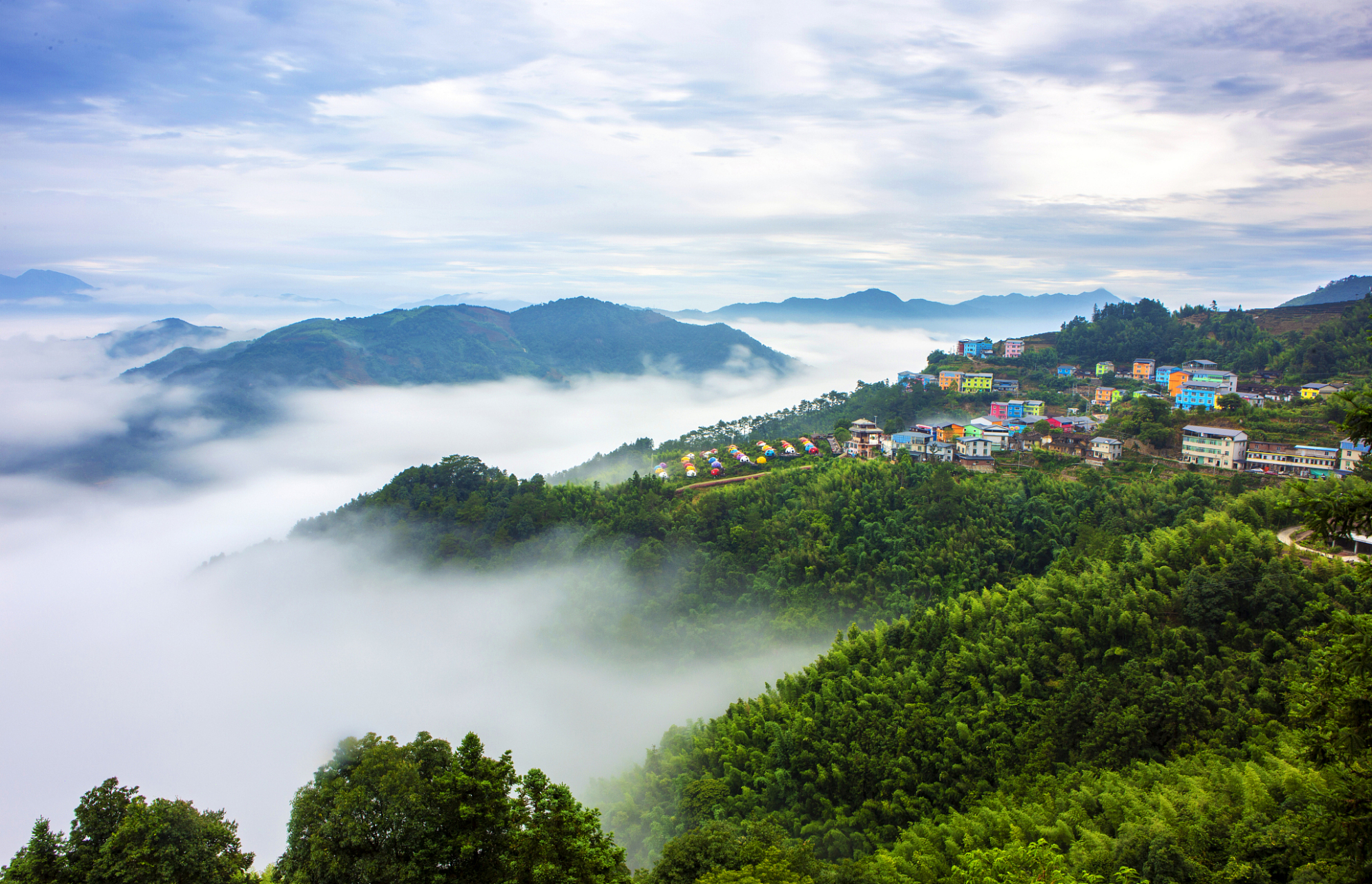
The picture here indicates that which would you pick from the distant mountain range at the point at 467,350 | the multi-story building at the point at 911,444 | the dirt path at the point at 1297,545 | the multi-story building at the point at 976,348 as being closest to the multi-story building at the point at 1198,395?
the multi-story building at the point at 911,444

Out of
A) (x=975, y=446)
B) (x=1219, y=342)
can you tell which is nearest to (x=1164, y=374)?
(x=1219, y=342)

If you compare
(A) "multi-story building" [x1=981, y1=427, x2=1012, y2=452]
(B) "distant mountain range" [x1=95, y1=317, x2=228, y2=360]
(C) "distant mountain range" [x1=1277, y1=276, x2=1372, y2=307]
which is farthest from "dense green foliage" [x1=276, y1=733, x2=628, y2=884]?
(B) "distant mountain range" [x1=95, y1=317, x2=228, y2=360]

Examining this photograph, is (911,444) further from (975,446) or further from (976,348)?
(976,348)

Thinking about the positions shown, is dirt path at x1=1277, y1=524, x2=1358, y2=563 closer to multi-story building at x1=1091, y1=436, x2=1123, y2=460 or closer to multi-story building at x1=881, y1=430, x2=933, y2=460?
multi-story building at x1=1091, y1=436, x2=1123, y2=460

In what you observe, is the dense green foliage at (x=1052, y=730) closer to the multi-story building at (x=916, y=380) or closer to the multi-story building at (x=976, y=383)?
the multi-story building at (x=976, y=383)

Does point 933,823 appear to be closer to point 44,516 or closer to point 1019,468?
point 1019,468

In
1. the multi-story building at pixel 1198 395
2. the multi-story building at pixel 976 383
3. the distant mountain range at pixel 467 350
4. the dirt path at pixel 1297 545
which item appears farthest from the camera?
the distant mountain range at pixel 467 350
